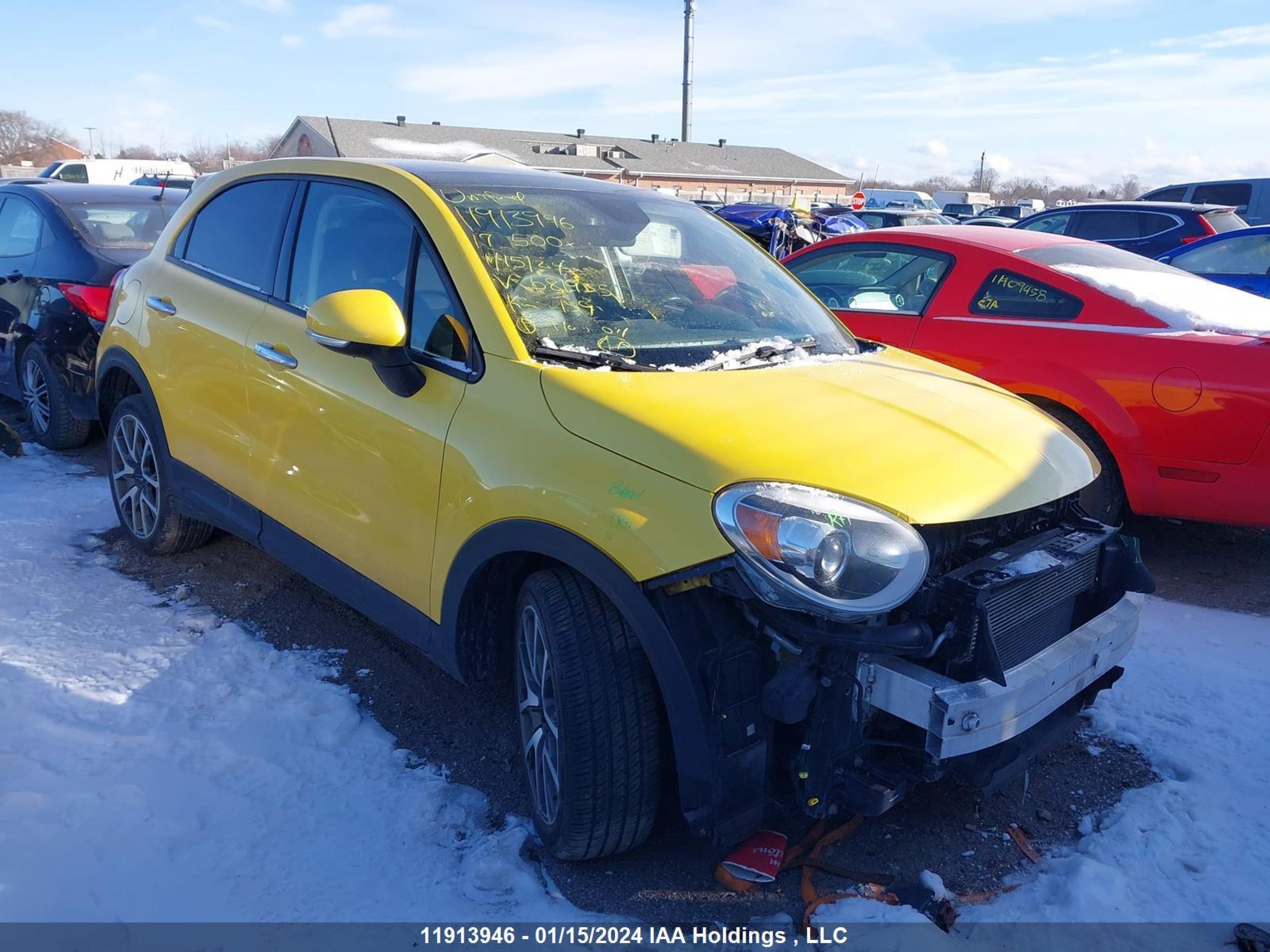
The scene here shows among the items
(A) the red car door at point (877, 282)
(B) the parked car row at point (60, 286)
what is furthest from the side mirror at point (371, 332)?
(B) the parked car row at point (60, 286)

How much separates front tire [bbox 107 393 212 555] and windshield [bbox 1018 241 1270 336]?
432 centimetres

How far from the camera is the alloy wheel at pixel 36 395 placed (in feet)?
20.8

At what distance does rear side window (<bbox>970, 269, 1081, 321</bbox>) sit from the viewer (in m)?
4.88

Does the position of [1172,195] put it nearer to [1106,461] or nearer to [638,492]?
[1106,461]

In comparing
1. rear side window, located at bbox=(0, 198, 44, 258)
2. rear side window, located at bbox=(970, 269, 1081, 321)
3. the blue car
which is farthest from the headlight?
the blue car

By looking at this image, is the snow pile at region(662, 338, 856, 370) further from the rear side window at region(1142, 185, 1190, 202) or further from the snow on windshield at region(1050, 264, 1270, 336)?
the rear side window at region(1142, 185, 1190, 202)

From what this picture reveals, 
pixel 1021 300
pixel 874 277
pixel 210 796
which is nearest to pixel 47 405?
pixel 210 796

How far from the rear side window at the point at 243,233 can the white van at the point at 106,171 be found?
20.6m

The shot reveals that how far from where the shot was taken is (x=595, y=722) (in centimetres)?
248

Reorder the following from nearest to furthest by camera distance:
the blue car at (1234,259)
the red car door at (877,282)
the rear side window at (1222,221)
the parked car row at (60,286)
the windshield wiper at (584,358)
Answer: the windshield wiper at (584,358), the red car door at (877,282), the parked car row at (60,286), the blue car at (1234,259), the rear side window at (1222,221)

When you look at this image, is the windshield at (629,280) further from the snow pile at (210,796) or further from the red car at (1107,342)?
the snow pile at (210,796)

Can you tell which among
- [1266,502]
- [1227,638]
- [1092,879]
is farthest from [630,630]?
[1266,502]

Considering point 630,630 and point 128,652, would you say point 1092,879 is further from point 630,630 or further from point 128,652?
point 128,652

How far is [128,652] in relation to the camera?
3.72 metres
